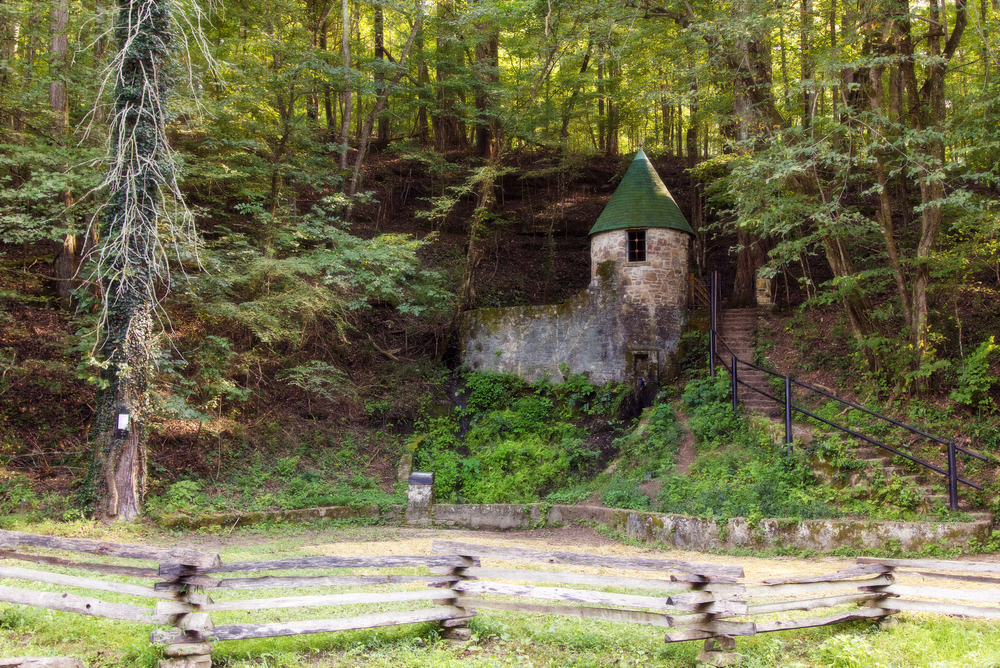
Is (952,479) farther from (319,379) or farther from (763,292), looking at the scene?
(319,379)

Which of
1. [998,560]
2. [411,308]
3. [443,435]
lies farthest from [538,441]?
[998,560]

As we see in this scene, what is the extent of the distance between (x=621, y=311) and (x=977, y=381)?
730 cm

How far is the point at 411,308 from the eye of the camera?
1520 cm

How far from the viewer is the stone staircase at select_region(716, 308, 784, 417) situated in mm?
12477

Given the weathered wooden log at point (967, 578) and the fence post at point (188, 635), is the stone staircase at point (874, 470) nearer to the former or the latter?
the weathered wooden log at point (967, 578)

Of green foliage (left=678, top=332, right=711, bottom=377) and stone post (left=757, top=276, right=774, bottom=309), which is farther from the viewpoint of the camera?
stone post (left=757, top=276, right=774, bottom=309)

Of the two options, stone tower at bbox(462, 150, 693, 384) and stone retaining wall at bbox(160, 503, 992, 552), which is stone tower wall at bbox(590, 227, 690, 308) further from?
stone retaining wall at bbox(160, 503, 992, 552)

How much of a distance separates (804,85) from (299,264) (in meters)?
9.30

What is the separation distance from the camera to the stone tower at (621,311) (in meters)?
15.2

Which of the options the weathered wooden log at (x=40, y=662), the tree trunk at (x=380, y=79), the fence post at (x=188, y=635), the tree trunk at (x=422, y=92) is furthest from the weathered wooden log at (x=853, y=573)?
the tree trunk at (x=422, y=92)

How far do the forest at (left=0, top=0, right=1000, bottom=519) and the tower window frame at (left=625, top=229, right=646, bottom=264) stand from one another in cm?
235

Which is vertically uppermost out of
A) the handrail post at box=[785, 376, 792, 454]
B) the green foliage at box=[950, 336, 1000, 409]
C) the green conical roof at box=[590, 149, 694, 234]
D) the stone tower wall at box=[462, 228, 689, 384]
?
the green conical roof at box=[590, 149, 694, 234]

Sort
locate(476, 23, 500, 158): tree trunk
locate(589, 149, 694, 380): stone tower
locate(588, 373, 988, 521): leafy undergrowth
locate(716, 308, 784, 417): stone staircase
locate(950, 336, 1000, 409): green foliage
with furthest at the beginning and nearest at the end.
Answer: locate(476, 23, 500, 158): tree trunk
locate(589, 149, 694, 380): stone tower
locate(716, 308, 784, 417): stone staircase
locate(950, 336, 1000, 409): green foliage
locate(588, 373, 988, 521): leafy undergrowth

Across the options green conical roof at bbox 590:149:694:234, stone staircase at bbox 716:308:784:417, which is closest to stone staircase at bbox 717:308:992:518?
stone staircase at bbox 716:308:784:417
